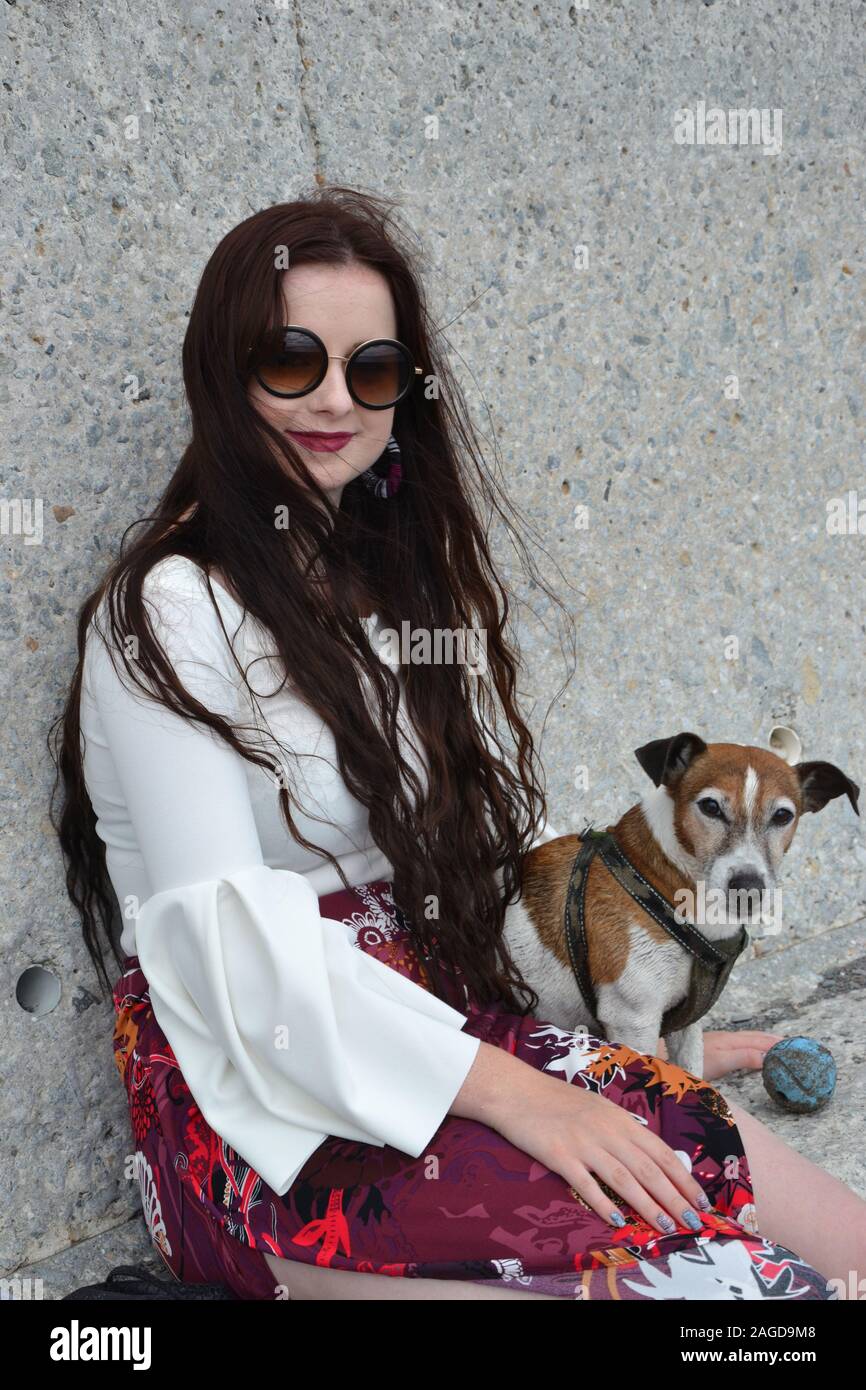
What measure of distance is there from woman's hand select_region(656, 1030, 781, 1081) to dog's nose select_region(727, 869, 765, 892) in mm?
734

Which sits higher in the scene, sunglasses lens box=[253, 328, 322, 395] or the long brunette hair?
sunglasses lens box=[253, 328, 322, 395]

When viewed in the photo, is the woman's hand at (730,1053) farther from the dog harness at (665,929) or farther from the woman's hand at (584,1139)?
the woman's hand at (584,1139)

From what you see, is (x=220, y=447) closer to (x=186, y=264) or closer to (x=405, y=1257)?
(x=186, y=264)

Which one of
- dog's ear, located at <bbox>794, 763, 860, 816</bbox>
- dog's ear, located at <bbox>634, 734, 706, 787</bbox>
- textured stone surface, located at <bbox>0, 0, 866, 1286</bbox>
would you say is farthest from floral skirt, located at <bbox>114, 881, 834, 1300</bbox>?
dog's ear, located at <bbox>794, 763, 860, 816</bbox>

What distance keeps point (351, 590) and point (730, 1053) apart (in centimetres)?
146

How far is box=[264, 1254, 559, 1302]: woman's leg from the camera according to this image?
5.62 ft

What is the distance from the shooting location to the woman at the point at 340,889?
5.72 feet

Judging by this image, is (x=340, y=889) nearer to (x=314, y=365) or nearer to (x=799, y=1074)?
(x=314, y=365)

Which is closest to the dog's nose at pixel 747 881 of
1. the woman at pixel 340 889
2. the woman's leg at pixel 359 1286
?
the woman at pixel 340 889

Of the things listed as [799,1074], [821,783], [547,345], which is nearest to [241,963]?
[821,783]

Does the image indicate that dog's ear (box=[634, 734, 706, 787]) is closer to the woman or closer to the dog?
the dog

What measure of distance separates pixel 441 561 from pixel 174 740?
76 centimetres

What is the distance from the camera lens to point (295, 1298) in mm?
1824

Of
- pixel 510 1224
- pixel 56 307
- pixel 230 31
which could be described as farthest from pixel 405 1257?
pixel 230 31
